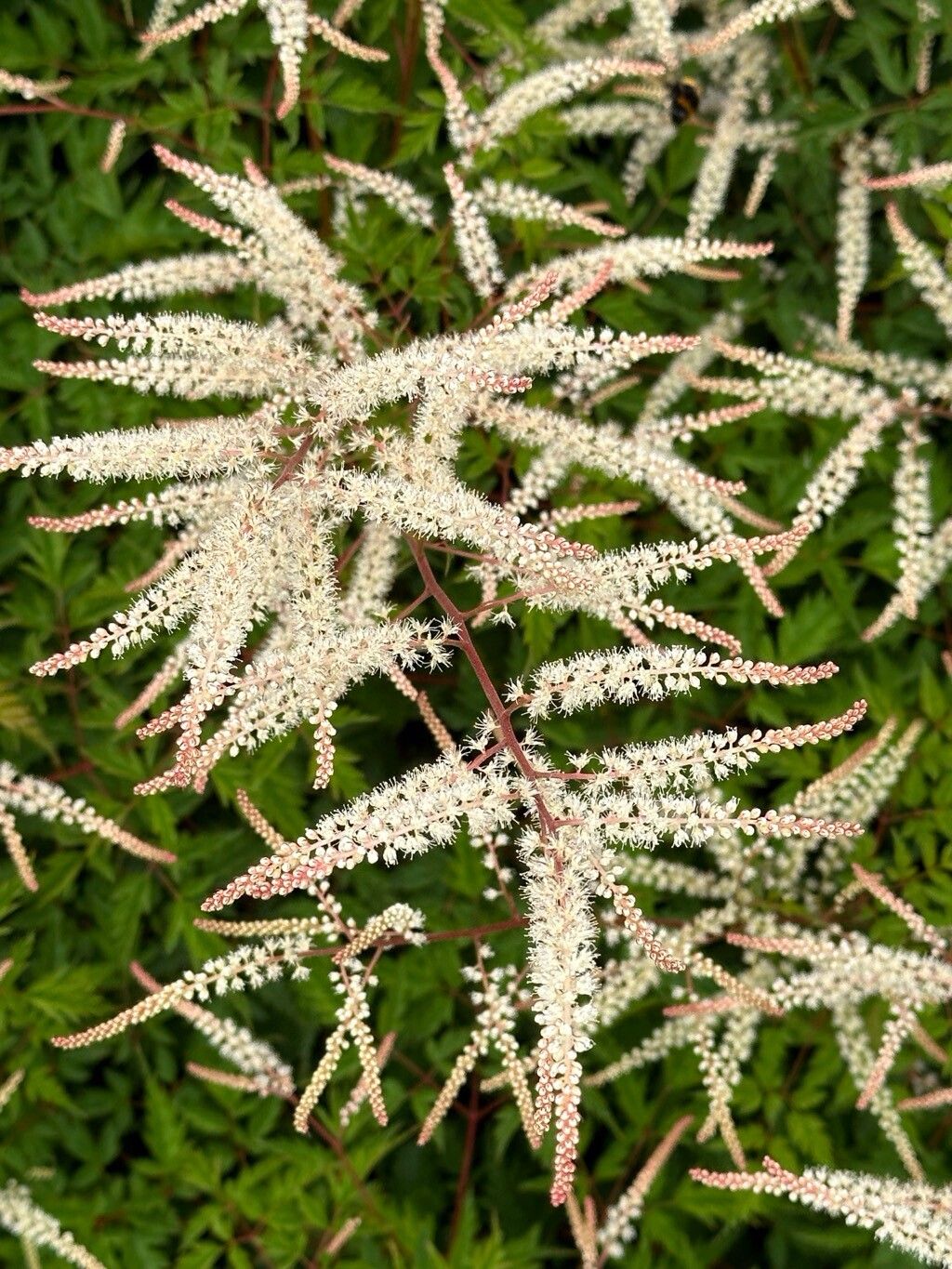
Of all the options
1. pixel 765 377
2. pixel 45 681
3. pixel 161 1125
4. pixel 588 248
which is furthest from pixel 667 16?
pixel 161 1125

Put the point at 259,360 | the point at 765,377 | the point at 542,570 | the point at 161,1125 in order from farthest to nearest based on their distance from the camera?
the point at 765,377 → the point at 161,1125 → the point at 259,360 → the point at 542,570

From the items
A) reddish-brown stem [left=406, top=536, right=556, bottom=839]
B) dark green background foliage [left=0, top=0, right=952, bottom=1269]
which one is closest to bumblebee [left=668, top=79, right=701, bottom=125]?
dark green background foliage [left=0, top=0, right=952, bottom=1269]

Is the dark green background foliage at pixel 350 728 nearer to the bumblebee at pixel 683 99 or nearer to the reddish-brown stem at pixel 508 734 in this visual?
the bumblebee at pixel 683 99

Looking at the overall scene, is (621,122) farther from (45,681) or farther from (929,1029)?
(929,1029)

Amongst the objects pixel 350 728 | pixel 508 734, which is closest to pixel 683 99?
pixel 350 728

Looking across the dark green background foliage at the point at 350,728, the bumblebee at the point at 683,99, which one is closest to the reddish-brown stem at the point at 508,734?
the dark green background foliage at the point at 350,728

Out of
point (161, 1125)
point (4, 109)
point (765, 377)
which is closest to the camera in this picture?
point (4, 109)

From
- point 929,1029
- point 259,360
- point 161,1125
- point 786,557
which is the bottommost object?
point 161,1125
